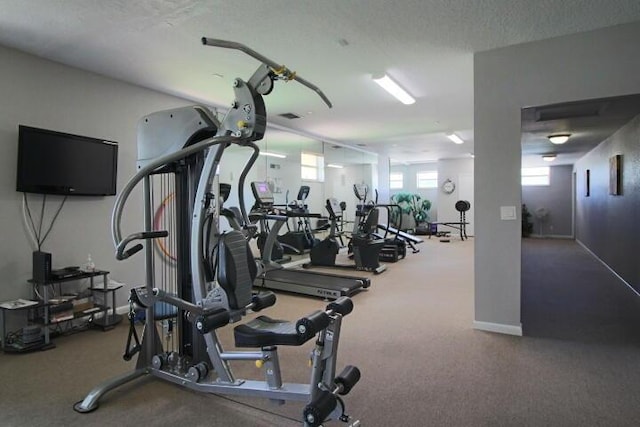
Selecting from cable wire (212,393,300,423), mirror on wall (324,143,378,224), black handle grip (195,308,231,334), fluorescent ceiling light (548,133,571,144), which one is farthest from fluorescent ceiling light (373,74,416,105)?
mirror on wall (324,143,378,224)

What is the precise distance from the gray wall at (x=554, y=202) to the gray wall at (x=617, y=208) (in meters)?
2.97

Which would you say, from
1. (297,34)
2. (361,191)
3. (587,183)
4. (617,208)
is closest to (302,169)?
(361,191)

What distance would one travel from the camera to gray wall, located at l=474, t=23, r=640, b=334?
3289 millimetres

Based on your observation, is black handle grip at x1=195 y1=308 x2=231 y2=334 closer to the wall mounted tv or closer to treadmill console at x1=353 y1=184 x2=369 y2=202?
the wall mounted tv

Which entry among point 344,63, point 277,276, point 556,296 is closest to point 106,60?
point 344,63

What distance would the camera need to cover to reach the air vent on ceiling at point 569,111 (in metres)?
3.58

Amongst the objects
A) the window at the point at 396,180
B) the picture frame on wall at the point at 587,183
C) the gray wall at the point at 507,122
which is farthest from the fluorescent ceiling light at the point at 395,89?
the window at the point at 396,180

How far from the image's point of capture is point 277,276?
5.60 meters

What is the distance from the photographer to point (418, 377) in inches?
107

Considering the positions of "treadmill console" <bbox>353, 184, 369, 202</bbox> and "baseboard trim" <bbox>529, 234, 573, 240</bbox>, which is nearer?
"treadmill console" <bbox>353, 184, 369, 202</bbox>

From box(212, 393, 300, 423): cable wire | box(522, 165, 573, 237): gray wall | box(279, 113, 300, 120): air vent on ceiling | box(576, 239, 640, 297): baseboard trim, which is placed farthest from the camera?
box(522, 165, 573, 237): gray wall

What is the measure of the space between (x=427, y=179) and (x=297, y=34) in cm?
1189

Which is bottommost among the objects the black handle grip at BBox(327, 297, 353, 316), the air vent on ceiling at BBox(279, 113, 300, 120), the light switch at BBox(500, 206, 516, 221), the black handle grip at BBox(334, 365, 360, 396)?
the black handle grip at BBox(334, 365, 360, 396)

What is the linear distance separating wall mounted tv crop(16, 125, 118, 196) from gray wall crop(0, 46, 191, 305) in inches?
5.5
